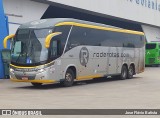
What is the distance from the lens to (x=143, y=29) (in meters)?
49.3

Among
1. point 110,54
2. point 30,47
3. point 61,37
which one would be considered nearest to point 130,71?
point 110,54

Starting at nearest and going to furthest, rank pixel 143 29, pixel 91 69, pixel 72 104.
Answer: pixel 72 104 → pixel 91 69 → pixel 143 29

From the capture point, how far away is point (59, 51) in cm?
1662

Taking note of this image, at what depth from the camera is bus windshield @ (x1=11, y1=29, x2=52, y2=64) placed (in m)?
16.1

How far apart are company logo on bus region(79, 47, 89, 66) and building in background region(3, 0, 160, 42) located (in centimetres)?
892

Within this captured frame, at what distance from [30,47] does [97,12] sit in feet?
65.0

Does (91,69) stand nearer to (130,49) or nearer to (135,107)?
(130,49)

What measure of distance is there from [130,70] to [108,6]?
48.1 feet

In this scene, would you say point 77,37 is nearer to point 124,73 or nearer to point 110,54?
point 110,54

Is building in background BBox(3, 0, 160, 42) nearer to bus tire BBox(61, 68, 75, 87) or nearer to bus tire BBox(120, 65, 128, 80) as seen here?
bus tire BBox(120, 65, 128, 80)

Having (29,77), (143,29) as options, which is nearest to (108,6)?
(143,29)

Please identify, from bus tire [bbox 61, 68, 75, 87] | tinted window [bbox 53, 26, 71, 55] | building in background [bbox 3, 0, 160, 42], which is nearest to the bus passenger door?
bus tire [bbox 61, 68, 75, 87]

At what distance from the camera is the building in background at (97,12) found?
27.3 meters

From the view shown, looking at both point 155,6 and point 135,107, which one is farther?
point 155,6
